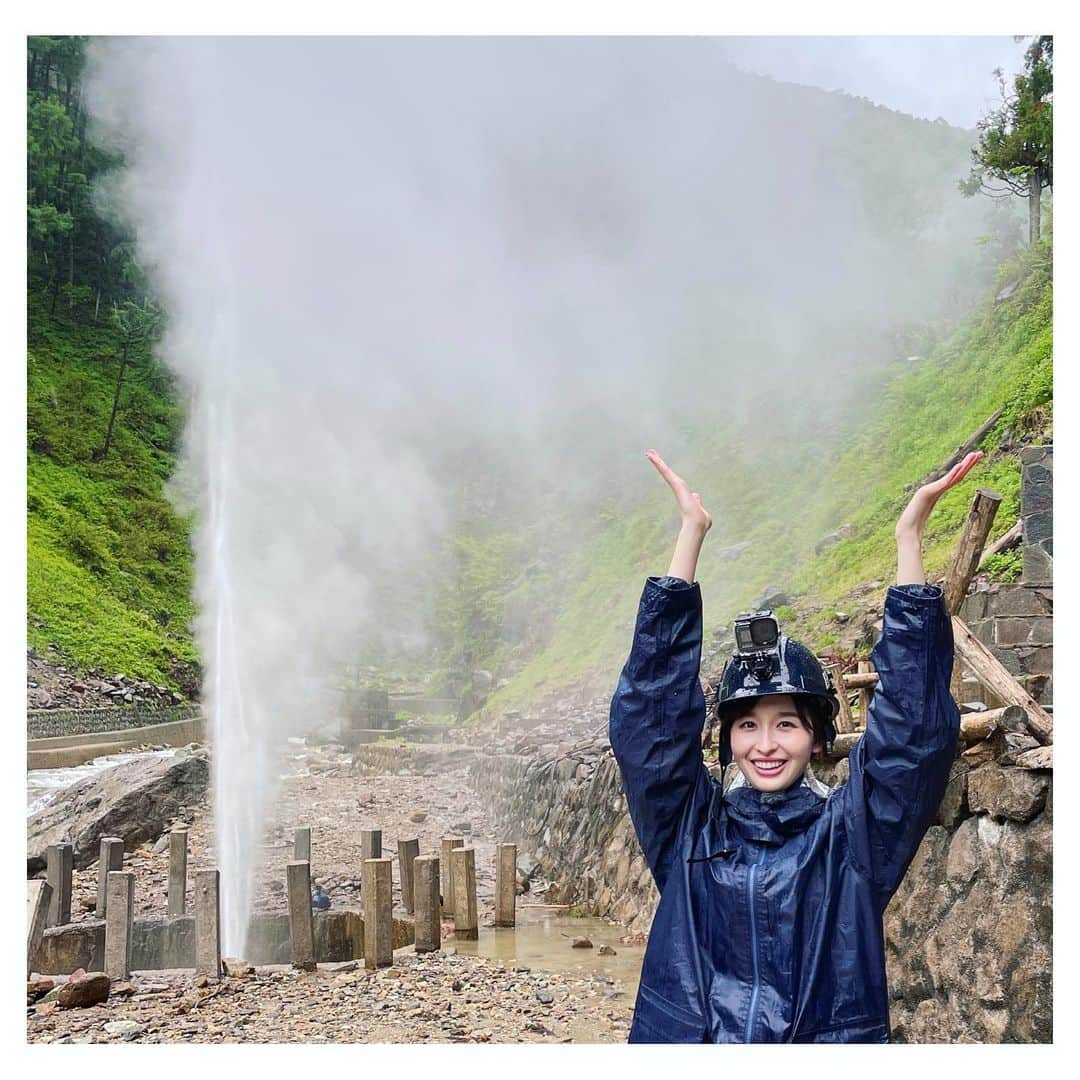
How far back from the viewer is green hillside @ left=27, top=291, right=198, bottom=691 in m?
10.9

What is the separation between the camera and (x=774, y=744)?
1.26 meters

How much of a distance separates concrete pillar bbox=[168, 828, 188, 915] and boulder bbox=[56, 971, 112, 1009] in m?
1.04

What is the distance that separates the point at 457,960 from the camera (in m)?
4.80

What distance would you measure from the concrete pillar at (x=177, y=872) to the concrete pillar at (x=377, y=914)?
1.24 m

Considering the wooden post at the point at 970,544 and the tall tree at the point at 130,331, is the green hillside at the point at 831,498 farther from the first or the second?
the tall tree at the point at 130,331

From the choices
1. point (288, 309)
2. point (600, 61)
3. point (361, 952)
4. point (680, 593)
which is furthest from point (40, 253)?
point (680, 593)

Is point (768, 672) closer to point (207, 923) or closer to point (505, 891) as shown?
point (207, 923)

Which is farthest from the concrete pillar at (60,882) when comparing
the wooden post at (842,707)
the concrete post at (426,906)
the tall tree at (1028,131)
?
the tall tree at (1028,131)

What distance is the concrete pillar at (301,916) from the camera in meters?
4.45

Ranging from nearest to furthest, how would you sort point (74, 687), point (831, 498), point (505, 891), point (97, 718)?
point (505, 891)
point (97, 718)
point (74, 687)
point (831, 498)

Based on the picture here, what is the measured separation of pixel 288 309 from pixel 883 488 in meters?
10.4

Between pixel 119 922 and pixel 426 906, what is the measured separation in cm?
133

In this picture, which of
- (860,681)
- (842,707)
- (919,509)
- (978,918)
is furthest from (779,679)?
(842,707)

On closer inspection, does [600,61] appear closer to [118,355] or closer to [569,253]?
[569,253]
